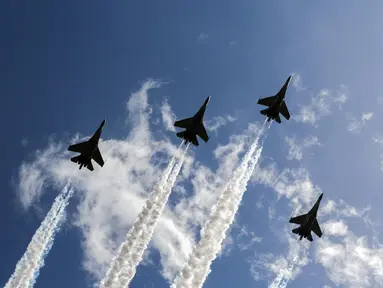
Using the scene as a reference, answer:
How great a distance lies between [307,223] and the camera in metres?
86.1

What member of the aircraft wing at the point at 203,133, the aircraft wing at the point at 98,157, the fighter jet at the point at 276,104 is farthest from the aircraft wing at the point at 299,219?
the aircraft wing at the point at 98,157

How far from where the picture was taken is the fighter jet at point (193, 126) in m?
81.3

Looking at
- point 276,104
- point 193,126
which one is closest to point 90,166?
point 193,126

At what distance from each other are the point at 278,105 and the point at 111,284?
41217 millimetres

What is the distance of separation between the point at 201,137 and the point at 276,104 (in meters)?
14.4

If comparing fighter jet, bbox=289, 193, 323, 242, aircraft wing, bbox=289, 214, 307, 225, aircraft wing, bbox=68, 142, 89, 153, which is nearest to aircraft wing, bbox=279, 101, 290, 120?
fighter jet, bbox=289, 193, 323, 242

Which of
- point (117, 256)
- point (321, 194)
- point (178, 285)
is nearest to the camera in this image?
point (178, 285)

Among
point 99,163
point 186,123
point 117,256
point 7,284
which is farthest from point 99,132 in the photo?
point 7,284

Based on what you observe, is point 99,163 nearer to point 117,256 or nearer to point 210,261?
point 117,256

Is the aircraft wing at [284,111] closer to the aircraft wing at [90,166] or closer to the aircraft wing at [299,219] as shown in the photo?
the aircraft wing at [299,219]

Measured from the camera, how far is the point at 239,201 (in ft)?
266

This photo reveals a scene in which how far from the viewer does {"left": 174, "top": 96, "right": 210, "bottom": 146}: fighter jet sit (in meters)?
81.3

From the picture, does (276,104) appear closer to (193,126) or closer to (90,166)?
(193,126)

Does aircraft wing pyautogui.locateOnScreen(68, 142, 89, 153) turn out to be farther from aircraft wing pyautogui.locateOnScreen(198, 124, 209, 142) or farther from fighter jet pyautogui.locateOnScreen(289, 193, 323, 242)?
fighter jet pyautogui.locateOnScreen(289, 193, 323, 242)
